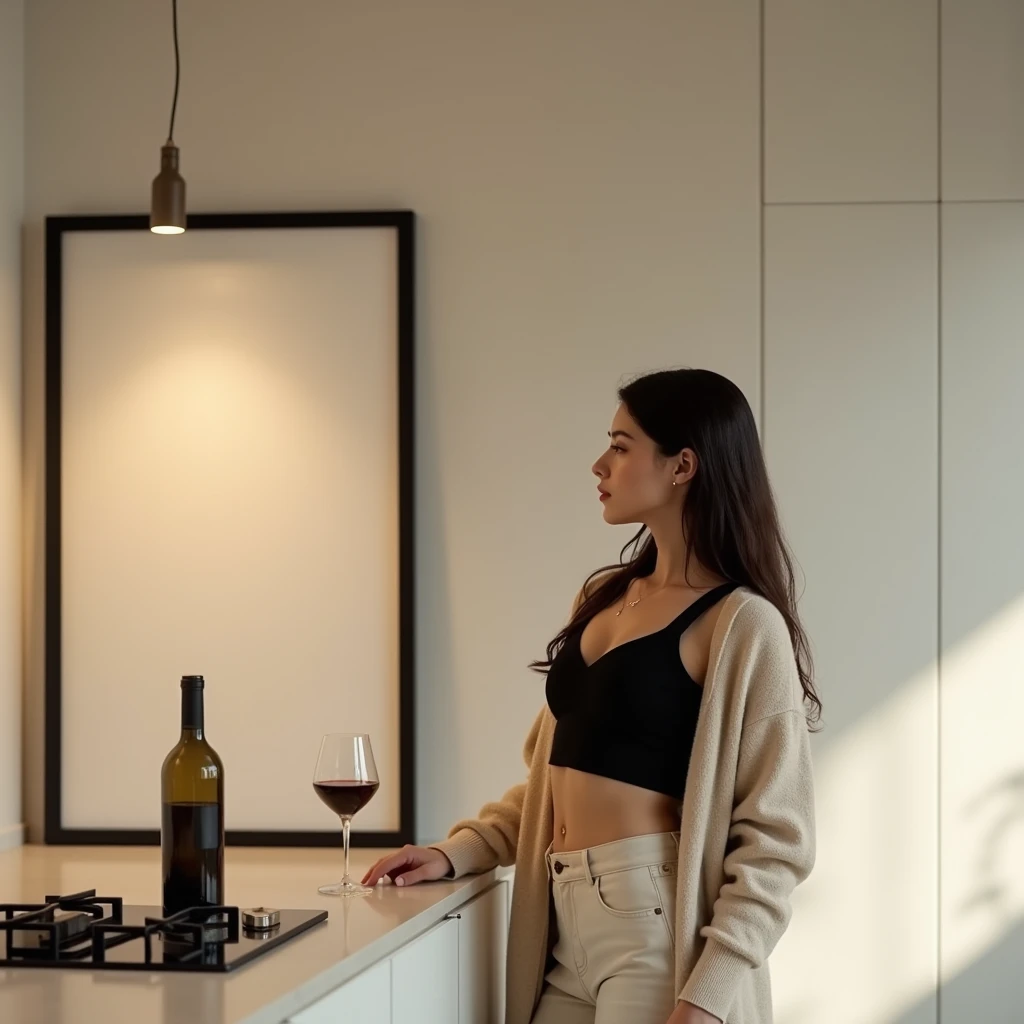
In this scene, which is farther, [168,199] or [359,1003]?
[168,199]

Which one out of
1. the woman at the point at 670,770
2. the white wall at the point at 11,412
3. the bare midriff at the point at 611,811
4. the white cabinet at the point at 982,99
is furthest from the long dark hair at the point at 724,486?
the white wall at the point at 11,412

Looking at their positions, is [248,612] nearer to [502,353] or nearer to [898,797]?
[502,353]

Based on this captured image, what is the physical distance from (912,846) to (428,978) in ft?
4.85

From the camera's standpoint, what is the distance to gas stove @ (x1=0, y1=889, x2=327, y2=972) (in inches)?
62.9

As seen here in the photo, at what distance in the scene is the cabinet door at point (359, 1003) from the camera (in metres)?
1.54

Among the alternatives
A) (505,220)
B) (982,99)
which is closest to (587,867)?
(505,220)

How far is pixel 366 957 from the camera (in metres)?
1.71

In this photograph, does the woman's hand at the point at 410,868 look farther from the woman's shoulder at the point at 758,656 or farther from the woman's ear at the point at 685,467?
the woman's ear at the point at 685,467

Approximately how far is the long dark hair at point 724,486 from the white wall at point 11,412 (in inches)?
66.0

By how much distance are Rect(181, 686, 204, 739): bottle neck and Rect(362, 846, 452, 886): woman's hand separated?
1.48 feet

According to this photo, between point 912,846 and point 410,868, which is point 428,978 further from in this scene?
point 912,846

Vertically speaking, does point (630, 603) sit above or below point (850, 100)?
below

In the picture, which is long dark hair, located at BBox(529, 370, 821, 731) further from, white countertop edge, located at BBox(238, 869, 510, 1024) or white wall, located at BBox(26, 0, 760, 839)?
white wall, located at BBox(26, 0, 760, 839)

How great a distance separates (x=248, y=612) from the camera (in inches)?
124
